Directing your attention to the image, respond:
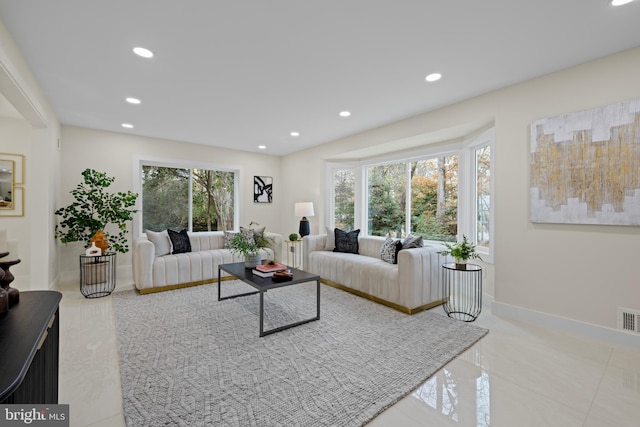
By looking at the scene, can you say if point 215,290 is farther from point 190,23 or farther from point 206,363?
point 190,23

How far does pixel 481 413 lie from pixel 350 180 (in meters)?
4.55

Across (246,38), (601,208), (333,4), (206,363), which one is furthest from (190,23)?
(601,208)

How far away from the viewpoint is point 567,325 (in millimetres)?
2729

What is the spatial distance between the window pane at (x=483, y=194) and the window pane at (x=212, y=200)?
4.78 m

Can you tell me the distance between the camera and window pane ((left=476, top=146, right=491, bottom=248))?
12.2 ft

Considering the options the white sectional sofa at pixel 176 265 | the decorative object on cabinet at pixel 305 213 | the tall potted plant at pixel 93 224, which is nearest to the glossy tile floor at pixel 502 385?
the white sectional sofa at pixel 176 265

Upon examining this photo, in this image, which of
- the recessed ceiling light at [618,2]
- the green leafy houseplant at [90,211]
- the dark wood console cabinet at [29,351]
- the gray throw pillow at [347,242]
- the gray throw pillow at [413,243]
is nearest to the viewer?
the dark wood console cabinet at [29,351]

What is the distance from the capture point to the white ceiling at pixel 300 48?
192 cm

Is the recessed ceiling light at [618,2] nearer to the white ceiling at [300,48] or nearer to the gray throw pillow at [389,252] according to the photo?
the white ceiling at [300,48]

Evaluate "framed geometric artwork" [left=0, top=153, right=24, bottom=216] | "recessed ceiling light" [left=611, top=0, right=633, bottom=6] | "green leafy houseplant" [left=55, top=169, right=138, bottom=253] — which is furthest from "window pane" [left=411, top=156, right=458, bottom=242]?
"framed geometric artwork" [left=0, top=153, right=24, bottom=216]

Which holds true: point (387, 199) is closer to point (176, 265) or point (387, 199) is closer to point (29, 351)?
point (176, 265)

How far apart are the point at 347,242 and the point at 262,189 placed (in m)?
2.85

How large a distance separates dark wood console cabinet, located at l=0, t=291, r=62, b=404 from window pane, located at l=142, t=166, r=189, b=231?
13.8ft

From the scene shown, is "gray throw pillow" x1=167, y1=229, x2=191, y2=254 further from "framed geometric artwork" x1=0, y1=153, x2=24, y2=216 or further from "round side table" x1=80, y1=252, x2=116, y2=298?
"framed geometric artwork" x1=0, y1=153, x2=24, y2=216
